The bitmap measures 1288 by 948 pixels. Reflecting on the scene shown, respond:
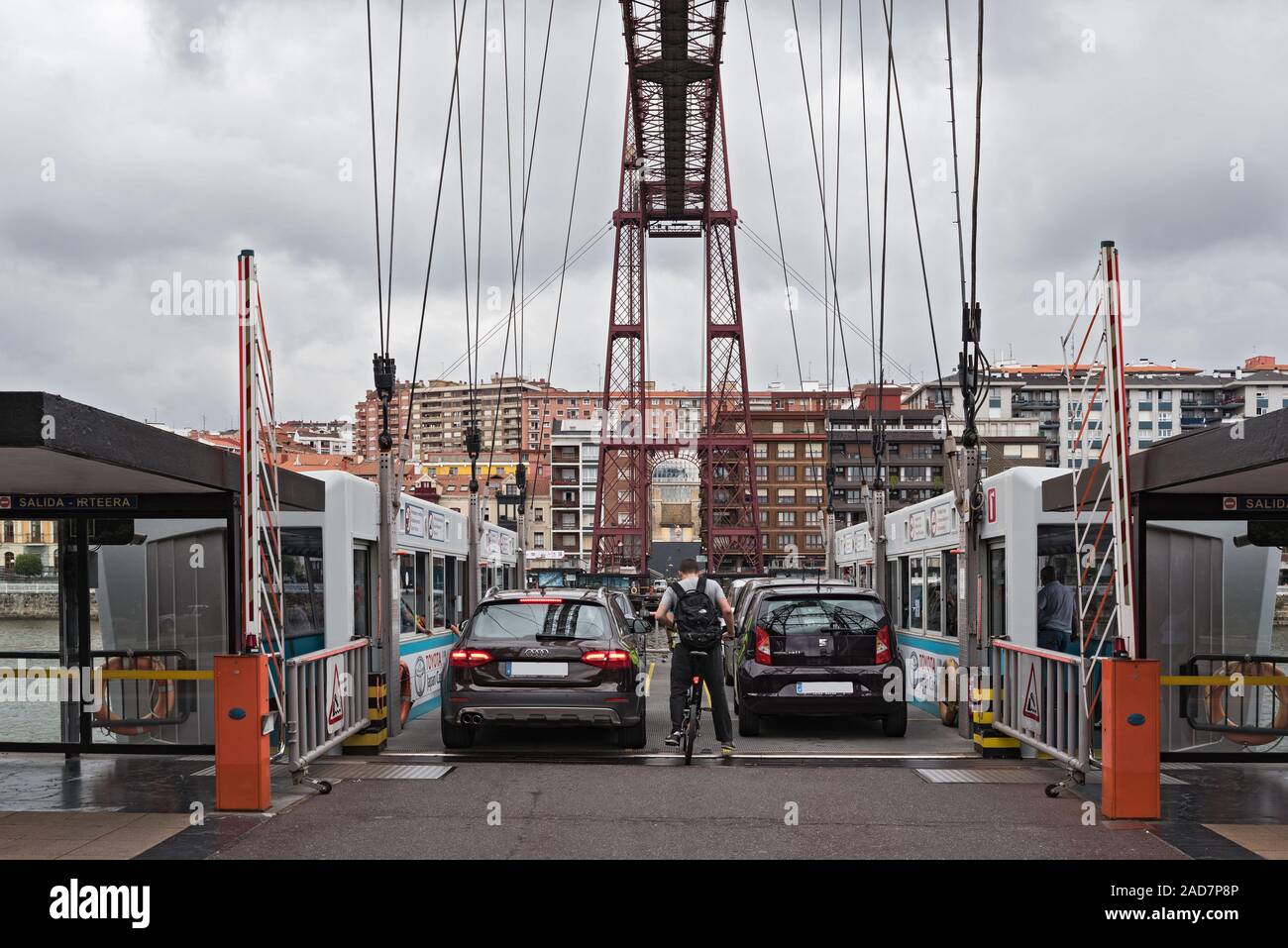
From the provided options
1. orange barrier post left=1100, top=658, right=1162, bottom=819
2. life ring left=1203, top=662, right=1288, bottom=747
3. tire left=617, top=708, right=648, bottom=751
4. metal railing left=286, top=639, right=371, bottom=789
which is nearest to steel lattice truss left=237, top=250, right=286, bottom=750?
metal railing left=286, top=639, right=371, bottom=789

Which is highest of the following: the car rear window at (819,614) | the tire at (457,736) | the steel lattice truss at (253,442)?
the steel lattice truss at (253,442)

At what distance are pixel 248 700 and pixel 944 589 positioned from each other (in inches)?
334

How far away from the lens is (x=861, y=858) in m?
7.08

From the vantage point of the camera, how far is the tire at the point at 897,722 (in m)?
12.4

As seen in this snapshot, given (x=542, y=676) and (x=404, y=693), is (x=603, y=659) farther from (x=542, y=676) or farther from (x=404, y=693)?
(x=404, y=693)

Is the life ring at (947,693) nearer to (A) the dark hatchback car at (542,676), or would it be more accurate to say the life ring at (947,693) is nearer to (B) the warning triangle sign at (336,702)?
(A) the dark hatchback car at (542,676)

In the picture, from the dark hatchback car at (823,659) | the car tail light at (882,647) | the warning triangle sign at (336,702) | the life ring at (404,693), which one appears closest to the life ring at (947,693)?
the dark hatchback car at (823,659)

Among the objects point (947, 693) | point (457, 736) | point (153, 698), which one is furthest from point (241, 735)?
point (947, 693)

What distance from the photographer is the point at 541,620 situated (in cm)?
1109

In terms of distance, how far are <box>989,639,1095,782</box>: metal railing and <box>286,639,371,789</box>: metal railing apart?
5428 millimetres

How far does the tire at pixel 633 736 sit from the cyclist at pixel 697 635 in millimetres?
285

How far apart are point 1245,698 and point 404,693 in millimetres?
8045
